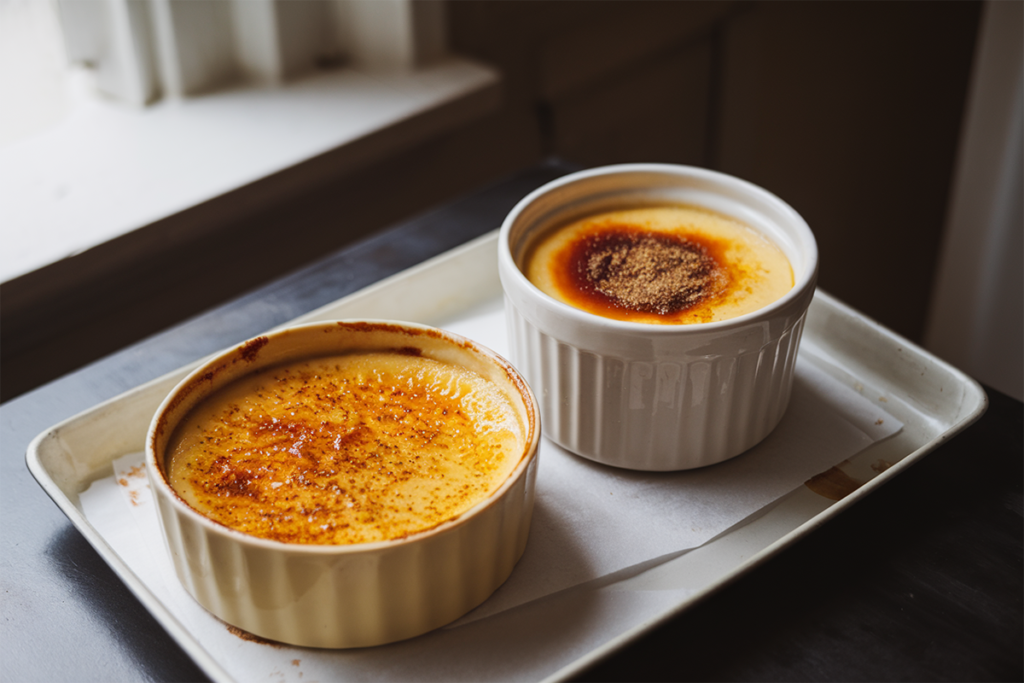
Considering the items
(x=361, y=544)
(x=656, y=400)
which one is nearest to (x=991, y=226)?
(x=656, y=400)

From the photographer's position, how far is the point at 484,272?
901mm

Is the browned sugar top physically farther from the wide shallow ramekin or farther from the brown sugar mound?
the wide shallow ramekin

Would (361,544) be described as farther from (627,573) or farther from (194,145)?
(194,145)

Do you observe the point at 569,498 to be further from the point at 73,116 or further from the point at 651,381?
the point at 73,116

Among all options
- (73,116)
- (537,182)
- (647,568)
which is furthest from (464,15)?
(647,568)

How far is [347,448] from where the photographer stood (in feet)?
2.01

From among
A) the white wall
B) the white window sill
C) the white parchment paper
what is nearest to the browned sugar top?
the white parchment paper

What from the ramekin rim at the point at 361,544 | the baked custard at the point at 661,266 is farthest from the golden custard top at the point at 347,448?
the baked custard at the point at 661,266

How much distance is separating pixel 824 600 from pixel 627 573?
0.13 metres

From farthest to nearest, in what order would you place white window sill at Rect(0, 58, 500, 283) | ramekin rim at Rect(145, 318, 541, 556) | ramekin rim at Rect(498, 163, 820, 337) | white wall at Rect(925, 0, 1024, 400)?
white wall at Rect(925, 0, 1024, 400), white window sill at Rect(0, 58, 500, 283), ramekin rim at Rect(498, 163, 820, 337), ramekin rim at Rect(145, 318, 541, 556)

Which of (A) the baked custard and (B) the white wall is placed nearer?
(A) the baked custard

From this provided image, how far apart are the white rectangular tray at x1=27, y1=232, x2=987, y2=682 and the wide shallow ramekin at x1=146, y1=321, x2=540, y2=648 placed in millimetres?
22

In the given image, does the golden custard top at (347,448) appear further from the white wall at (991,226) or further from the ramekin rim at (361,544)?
the white wall at (991,226)

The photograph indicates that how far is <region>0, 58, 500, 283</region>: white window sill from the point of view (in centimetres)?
98
